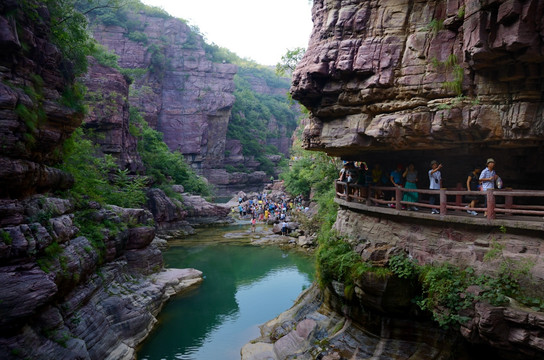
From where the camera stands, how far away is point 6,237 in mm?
8641

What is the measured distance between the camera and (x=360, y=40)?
11148 mm

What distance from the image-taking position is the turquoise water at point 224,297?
1319 centimetres

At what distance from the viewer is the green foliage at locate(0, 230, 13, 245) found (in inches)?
338

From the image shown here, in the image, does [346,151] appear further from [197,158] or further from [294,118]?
[294,118]

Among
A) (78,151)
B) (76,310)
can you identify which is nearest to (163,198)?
(78,151)

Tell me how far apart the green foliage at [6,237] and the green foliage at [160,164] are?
23.5 meters

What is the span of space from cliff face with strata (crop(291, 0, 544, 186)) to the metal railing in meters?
1.27

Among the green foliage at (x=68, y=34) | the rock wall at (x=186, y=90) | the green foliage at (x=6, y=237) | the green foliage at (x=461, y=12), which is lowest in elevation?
the green foliage at (x=6, y=237)

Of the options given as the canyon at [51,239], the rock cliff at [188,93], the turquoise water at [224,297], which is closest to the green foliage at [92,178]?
the canyon at [51,239]

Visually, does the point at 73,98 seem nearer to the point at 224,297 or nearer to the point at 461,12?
the point at 224,297

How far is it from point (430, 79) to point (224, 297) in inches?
532

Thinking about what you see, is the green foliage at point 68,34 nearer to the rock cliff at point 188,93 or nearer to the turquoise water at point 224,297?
the turquoise water at point 224,297

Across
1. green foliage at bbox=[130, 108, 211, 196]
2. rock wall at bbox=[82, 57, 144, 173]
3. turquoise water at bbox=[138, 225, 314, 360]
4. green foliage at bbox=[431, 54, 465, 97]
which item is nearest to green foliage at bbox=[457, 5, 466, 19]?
green foliage at bbox=[431, 54, 465, 97]

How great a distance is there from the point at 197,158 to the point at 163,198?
1332 inches
